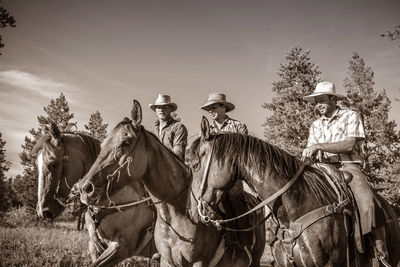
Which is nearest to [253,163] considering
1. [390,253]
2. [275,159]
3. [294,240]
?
[275,159]

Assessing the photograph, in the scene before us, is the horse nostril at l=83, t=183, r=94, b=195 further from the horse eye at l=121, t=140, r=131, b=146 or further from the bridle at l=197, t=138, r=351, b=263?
the bridle at l=197, t=138, r=351, b=263

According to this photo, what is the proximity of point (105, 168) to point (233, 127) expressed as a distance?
123 inches

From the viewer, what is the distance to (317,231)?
4.14 meters

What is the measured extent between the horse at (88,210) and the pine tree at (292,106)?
85.7 ft

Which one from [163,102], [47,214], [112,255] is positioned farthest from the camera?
[163,102]

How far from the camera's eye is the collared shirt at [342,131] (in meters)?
5.03

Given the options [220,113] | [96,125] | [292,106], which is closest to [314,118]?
[292,106]

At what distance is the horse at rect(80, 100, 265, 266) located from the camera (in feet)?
15.6

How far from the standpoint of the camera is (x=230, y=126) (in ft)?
23.4

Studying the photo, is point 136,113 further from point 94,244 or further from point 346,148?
point 346,148

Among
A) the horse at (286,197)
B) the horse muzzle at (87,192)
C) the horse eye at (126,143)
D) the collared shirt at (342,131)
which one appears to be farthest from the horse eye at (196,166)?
the collared shirt at (342,131)

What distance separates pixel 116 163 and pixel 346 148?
3.19 m

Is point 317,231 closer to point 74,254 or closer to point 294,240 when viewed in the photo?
point 294,240

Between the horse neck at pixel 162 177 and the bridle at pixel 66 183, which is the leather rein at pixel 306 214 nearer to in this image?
the horse neck at pixel 162 177
